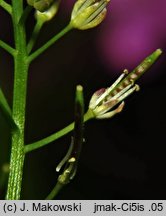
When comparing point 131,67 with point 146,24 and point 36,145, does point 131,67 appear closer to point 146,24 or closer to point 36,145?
point 146,24

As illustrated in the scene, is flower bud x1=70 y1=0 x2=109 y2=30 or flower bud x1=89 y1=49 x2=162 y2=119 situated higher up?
flower bud x1=70 y1=0 x2=109 y2=30

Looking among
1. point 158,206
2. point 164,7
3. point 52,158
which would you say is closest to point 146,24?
point 164,7

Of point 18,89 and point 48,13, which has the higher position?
point 48,13

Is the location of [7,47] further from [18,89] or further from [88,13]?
[88,13]

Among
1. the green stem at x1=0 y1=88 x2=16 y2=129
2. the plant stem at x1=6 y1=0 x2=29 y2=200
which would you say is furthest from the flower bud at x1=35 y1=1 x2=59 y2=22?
the green stem at x1=0 y1=88 x2=16 y2=129

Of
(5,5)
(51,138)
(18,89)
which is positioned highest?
(5,5)

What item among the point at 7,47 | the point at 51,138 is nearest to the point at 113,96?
the point at 51,138

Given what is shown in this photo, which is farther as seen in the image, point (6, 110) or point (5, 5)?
point (5, 5)

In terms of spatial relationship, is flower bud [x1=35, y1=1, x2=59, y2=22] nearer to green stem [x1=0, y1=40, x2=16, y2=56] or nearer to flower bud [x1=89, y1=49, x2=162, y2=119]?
green stem [x1=0, y1=40, x2=16, y2=56]

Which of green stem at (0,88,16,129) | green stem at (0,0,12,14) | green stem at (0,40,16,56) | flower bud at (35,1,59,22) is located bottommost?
green stem at (0,88,16,129)
